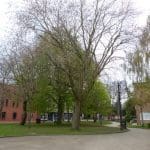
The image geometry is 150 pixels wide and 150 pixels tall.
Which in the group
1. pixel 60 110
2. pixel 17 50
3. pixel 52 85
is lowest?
pixel 60 110

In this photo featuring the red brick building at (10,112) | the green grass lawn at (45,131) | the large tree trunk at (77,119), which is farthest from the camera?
the red brick building at (10,112)

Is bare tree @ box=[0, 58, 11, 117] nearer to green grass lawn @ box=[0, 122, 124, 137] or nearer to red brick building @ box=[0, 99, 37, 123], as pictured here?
green grass lawn @ box=[0, 122, 124, 137]

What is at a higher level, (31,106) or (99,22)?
(99,22)

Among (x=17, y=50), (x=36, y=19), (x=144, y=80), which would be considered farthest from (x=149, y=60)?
(x=17, y=50)

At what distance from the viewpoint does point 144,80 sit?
1459 inches

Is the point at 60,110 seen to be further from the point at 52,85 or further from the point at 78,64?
the point at 78,64

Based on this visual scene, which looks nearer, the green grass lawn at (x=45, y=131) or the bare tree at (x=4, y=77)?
the green grass lawn at (x=45, y=131)

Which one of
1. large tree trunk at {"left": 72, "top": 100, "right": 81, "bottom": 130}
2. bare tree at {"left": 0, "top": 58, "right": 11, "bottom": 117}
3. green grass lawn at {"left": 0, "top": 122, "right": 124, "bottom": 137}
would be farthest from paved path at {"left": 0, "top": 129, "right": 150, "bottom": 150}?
bare tree at {"left": 0, "top": 58, "right": 11, "bottom": 117}

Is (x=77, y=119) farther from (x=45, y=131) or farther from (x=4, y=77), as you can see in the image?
(x=4, y=77)

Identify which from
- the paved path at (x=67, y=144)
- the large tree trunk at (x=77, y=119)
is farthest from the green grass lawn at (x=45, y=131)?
the paved path at (x=67, y=144)

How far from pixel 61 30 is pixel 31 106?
14.2m

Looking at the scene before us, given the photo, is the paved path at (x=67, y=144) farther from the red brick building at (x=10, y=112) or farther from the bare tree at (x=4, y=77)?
the red brick building at (x=10, y=112)

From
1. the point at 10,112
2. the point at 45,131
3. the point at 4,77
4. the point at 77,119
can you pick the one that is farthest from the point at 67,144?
the point at 10,112

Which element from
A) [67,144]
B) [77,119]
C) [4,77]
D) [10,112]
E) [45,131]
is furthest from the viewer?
[10,112]
